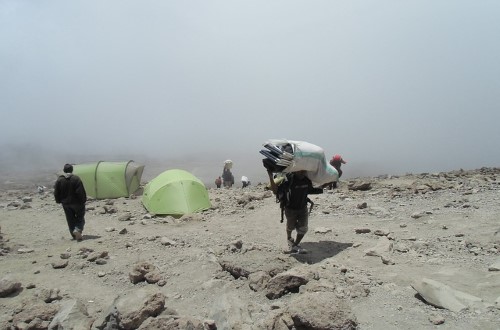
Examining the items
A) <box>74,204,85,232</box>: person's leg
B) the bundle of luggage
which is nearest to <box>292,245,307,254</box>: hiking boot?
the bundle of luggage

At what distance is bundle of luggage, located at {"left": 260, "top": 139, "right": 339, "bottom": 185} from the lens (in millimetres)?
6887

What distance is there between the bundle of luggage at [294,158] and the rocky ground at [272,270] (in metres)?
1.49

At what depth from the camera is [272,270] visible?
19.6ft

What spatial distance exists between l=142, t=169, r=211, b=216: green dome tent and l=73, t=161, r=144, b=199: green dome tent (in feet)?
10.3

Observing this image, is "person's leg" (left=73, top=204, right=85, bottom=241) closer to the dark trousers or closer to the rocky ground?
the dark trousers

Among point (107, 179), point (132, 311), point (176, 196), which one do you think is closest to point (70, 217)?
point (176, 196)

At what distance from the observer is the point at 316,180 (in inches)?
291

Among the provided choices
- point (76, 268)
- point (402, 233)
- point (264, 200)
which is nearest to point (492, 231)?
point (402, 233)

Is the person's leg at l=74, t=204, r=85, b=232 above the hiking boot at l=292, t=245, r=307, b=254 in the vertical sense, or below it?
above

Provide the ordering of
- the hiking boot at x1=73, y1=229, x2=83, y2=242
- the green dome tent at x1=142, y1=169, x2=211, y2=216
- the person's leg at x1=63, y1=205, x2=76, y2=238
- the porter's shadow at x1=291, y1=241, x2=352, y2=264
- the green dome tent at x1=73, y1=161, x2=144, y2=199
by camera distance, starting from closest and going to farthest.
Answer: the porter's shadow at x1=291, y1=241, x2=352, y2=264
the hiking boot at x1=73, y1=229, x2=83, y2=242
the person's leg at x1=63, y1=205, x2=76, y2=238
the green dome tent at x1=142, y1=169, x2=211, y2=216
the green dome tent at x1=73, y1=161, x2=144, y2=199

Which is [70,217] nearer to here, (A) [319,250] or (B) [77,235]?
(B) [77,235]

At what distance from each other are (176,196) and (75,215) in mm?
3680

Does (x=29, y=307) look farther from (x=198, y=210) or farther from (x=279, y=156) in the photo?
(x=198, y=210)

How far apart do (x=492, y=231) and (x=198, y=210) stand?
832 centimetres
